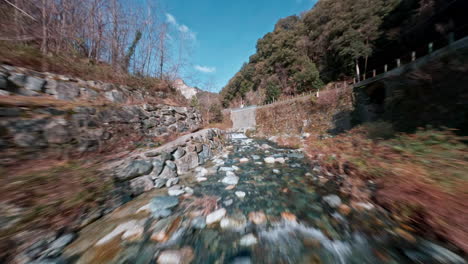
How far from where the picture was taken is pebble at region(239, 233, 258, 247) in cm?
135

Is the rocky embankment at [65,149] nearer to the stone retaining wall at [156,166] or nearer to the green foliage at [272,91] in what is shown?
the stone retaining wall at [156,166]

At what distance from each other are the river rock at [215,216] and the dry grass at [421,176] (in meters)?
2.09

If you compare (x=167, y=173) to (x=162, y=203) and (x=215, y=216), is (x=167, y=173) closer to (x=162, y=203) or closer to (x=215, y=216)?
(x=162, y=203)

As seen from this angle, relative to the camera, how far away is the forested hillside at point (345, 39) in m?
9.45

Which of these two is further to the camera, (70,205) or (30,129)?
(30,129)

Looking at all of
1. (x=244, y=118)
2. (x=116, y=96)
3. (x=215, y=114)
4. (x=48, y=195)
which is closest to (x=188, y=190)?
(x=48, y=195)

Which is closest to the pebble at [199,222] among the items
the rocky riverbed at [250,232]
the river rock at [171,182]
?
the rocky riverbed at [250,232]

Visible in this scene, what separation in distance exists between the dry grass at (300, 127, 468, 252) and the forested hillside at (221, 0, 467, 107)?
9686 mm

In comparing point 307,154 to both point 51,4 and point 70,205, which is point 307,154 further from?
point 51,4

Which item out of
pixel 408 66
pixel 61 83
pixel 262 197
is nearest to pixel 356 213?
pixel 262 197

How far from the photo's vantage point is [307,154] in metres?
4.27

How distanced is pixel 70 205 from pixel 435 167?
16.8 feet

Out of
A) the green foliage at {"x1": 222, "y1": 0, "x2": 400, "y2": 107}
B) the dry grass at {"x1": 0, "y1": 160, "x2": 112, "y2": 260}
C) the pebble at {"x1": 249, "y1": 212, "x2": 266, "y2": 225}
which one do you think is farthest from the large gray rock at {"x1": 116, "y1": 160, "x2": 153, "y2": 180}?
the green foliage at {"x1": 222, "y1": 0, "x2": 400, "y2": 107}

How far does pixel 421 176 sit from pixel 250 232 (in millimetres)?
2625
